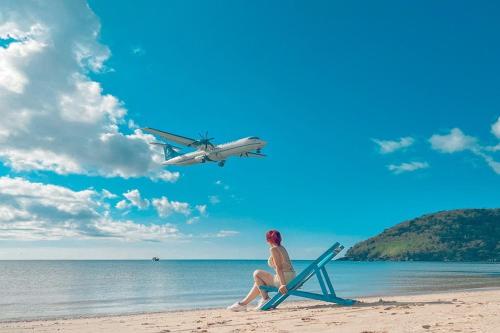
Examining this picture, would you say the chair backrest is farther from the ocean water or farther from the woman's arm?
the ocean water

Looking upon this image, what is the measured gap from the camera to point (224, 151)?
1864 inches

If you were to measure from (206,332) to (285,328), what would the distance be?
1423mm

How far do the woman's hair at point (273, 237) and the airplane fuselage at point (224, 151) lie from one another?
33.4 meters

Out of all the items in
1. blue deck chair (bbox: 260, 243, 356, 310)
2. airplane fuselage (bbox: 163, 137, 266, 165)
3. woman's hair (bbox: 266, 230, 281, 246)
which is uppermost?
airplane fuselage (bbox: 163, 137, 266, 165)

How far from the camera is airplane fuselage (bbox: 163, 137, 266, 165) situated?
4478 centimetres

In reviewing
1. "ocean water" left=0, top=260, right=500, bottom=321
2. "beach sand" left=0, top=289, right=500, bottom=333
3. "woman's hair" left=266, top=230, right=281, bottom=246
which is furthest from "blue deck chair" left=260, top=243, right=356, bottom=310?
"ocean water" left=0, top=260, right=500, bottom=321

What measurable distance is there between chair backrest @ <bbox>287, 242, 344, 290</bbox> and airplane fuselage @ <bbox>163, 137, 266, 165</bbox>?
32.7 metres

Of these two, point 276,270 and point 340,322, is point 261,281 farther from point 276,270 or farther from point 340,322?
point 340,322

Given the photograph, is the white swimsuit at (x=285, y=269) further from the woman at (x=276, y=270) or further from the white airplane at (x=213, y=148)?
the white airplane at (x=213, y=148)

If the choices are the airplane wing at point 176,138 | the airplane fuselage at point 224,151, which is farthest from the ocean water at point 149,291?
the airplane wing at point 176,138

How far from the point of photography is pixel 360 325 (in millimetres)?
8109

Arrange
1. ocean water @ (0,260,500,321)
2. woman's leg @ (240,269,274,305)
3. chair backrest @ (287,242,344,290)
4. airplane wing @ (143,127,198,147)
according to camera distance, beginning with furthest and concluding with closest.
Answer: airplane wing @ (143,127,198,147) → ocean water @ (0,260,500,321) → woman's leg @ (240,269,274,305) → chair backrest @ (287,242,344,290)

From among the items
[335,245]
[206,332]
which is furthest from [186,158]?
[206,332]

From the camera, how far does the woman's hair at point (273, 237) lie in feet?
36.7
